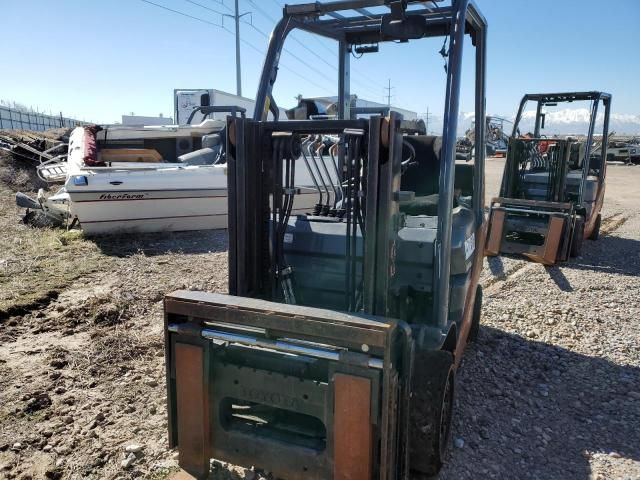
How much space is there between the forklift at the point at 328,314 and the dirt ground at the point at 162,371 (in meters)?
0.48

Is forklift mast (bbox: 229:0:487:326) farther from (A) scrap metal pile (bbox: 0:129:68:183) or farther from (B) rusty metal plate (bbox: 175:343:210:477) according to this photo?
(A) scrap metal pile (bbox: 0:129:68:183)

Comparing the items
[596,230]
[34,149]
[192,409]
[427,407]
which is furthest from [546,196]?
[34,149]

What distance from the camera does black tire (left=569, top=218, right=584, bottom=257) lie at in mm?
7734

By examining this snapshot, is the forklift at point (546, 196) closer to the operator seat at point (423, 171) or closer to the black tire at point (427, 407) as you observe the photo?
the operator seat at point (423, 171)

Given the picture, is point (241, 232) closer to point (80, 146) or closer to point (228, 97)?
point (80, 146)

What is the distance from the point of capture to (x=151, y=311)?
16.6 ft

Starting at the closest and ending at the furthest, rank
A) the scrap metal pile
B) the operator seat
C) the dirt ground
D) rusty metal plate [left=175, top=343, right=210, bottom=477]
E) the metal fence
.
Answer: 1. rusty metal plate [left=175, top=343, right=210, bottom=477]
2. the dirt ground
3. the operator seat
4. the scrap metal pile
5. the metal fence

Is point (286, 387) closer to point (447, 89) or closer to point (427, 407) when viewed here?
point (427, 407)

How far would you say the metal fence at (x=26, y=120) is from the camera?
30.7 meters

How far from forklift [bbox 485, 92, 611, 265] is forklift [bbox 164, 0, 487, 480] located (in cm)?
477

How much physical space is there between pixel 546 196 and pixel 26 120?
3365 cm

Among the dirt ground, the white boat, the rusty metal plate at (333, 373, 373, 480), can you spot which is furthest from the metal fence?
the rusty metal plate at (333, 373, 373, 480)

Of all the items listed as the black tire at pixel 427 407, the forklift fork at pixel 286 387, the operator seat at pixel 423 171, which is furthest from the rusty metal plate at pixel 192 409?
the operator seat at pixel 423 171

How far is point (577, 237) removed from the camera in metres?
7.81
